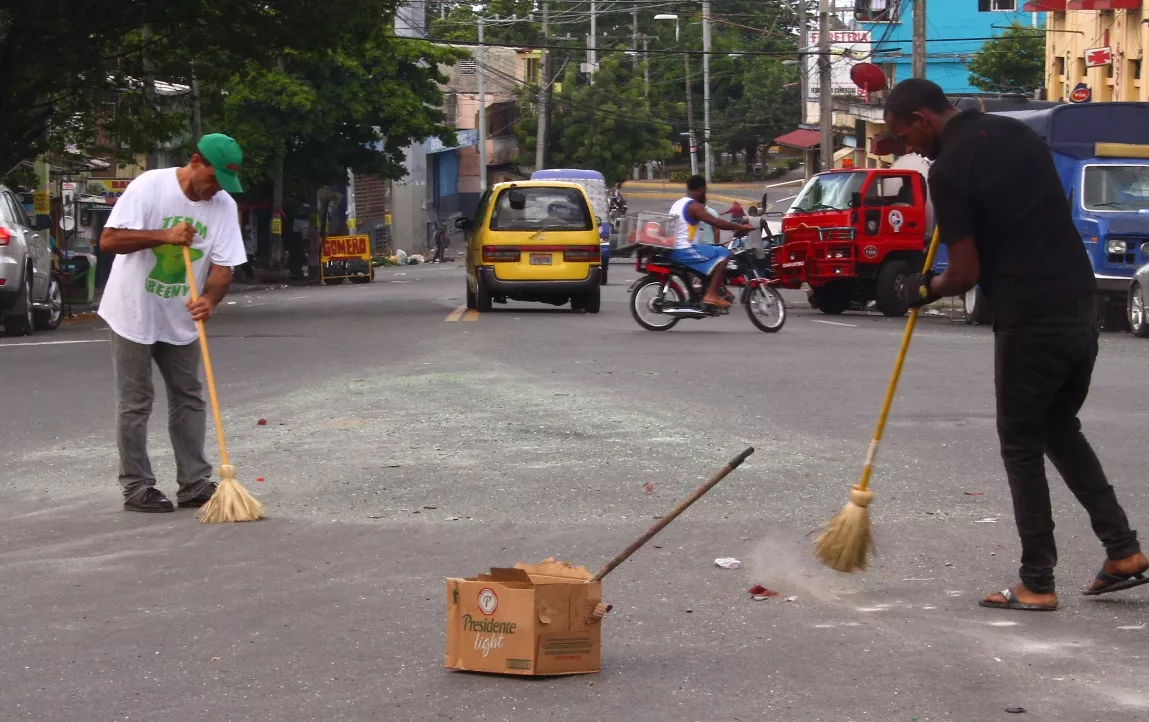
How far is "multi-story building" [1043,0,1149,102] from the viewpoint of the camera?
3472cm

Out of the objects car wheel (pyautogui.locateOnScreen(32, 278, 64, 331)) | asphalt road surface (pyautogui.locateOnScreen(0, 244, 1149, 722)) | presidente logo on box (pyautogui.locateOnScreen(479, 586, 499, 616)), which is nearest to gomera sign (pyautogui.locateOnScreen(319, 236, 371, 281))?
car wheel (pyautogui.locateOnScreen(32, 278, 64, 331))

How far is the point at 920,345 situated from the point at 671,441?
8.24 meters

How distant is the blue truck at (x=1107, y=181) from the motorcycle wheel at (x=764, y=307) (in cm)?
378

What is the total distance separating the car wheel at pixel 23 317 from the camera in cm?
1961

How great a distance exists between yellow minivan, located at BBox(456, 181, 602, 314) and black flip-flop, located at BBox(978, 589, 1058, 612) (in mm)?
16910

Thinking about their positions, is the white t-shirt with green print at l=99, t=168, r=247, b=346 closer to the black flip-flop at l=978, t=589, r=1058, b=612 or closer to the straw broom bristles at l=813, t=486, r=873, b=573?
the straw broom bristles at l=813, t=486, r=873, b=573

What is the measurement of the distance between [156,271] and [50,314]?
14456 millimetres

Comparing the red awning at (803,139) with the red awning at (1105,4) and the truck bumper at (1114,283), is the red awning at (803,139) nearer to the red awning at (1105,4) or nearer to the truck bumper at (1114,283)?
the red awning at (1105,4)

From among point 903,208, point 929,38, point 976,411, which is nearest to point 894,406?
point 976,411

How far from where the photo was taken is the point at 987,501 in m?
7.69

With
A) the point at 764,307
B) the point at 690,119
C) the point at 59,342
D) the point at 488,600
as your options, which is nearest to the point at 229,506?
the point at 488,600

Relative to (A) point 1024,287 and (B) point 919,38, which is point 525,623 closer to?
(A) point 1024,287

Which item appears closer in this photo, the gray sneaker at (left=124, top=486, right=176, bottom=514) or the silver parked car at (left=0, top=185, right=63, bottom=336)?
the gray sneaker at (left=124, top=486, right=176, bottom=514)

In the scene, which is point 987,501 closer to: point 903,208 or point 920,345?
point 920,345
